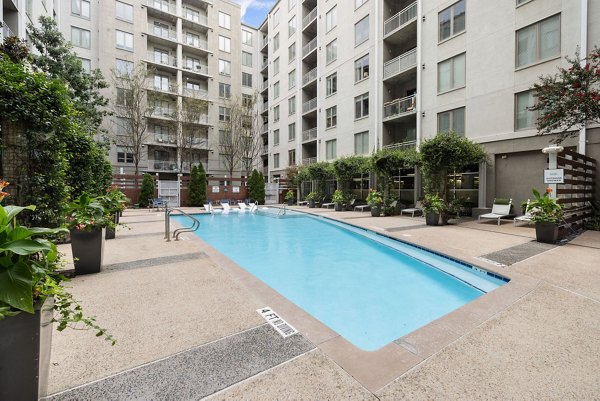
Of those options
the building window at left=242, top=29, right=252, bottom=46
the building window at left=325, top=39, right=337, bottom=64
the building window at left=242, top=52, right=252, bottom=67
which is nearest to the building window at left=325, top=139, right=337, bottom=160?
the building window at left=325, top=39, right=337, bottom=64

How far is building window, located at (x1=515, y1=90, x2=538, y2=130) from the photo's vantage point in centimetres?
1118

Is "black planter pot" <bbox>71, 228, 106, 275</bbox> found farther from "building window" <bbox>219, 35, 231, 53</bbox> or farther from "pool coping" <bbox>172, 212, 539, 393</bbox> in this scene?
"building window" <bbox>219, 35, 231, 53</bbox>

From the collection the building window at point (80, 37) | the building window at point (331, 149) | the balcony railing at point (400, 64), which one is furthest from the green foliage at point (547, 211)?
the building window at point (80, 37)

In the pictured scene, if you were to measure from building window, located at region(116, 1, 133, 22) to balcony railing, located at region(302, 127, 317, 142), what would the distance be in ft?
64.0

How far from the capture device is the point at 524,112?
11422 mm

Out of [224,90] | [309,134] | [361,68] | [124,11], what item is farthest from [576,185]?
[124,11]

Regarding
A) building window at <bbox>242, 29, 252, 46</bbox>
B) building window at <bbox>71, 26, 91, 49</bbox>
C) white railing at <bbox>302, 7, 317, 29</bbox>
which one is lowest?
building window at <bbox>71, 26, 91, 49</bbox>

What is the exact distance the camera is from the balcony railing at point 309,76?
957 inches

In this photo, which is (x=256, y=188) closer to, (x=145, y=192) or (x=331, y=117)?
(x=145, y=192)

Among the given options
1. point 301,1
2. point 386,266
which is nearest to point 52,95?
point 386,266

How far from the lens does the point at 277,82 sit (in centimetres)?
2952

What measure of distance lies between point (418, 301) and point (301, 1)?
1108 inches

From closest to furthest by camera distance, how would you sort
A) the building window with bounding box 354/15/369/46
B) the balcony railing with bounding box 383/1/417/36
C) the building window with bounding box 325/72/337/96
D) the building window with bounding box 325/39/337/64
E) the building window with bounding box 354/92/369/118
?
the balcony railing with bounding box 383/1/417/36 → the building window with bounding box 354/15/369/46 → the building window with bounding box 354/92/369/118 → the building window with bounding box 325/39/337/64 → the building window with bounding box 325/72/337/96

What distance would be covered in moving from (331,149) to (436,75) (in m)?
9.32
